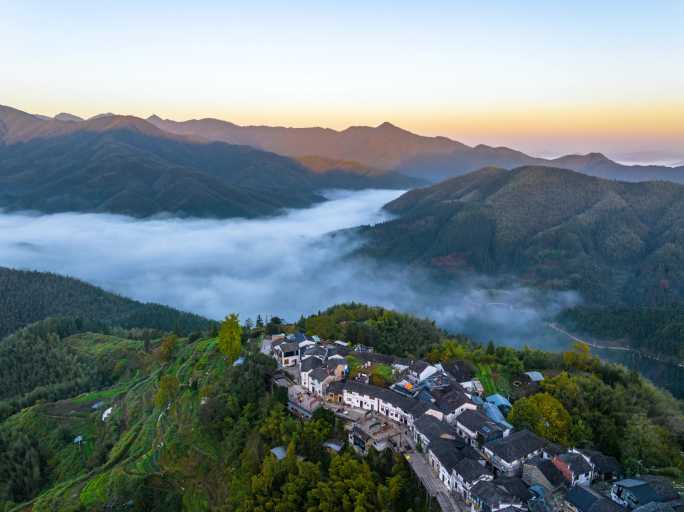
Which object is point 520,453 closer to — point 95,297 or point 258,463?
point 258,463

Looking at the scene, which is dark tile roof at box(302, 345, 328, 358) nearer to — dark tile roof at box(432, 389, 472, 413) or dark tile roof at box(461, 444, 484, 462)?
dark tile roof at box(432, 389, 472, 413)

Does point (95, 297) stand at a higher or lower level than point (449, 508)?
lower

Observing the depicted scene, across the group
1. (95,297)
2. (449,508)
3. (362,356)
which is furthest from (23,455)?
(95,297)

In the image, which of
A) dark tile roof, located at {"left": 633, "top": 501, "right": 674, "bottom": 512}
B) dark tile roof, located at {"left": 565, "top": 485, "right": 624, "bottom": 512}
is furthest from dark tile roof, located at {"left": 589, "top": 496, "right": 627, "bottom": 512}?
dark tile roof, located at {"left": 633, "top": 501, "right": 674, "bottom": 512}

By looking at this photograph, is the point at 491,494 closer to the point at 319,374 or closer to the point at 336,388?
the point at 336,388

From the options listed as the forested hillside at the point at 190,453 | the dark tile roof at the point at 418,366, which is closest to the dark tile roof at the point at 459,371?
the dark tile roof at the point at 418,366

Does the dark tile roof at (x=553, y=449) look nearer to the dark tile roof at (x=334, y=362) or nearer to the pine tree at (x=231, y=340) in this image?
the dark tile roof at (x=334, y=362)

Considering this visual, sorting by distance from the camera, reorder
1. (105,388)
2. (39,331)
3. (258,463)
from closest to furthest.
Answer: (258,463), (105,388), (39,331)
